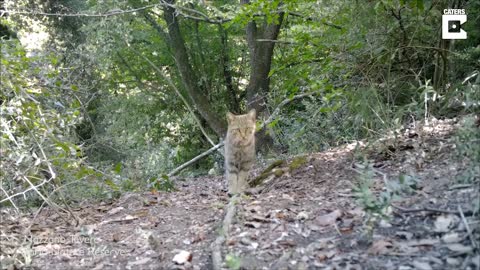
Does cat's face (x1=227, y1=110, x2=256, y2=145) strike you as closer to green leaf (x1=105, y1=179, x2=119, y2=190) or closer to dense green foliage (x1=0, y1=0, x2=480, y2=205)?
dense green foliage (x1=0, y1=0, x2=480, y2=205)

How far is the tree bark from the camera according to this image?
10.4 metres

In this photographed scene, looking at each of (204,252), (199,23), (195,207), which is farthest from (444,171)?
(199,23)

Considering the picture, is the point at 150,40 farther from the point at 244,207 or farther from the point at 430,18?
Answer: the point at 244,207

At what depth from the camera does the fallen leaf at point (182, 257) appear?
117 inches

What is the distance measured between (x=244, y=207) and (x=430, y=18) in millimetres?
3223

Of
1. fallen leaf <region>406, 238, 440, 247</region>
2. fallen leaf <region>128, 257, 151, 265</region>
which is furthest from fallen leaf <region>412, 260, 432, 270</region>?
fallen leaf <region>128, 257, 151, 265</region>

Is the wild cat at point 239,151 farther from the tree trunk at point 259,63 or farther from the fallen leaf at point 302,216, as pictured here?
the tree trunk at point 259,63

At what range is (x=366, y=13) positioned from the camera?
5.30 metres

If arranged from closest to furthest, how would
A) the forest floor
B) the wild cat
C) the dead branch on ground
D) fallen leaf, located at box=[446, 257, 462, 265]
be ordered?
fallen leaf, located at box=[446, 257, 462, 265] < the forest floor < the dead branch on ground < the wild cat

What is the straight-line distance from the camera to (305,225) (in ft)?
10.6

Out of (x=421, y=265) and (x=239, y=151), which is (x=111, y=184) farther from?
(x=421, y=265)

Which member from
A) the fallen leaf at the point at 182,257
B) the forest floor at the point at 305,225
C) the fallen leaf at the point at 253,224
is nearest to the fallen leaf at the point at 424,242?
the forest floor at the point at 305,225

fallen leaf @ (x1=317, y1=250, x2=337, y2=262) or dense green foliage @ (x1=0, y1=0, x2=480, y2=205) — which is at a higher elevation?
dense green foliage @ (x1=0, y1=0, x2=480, y2=205)
